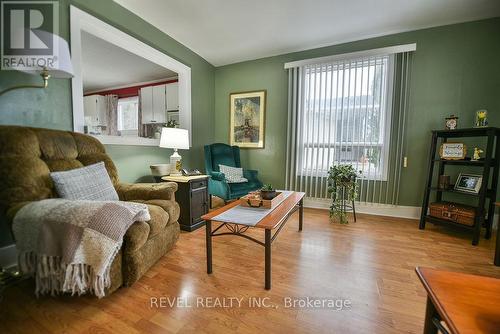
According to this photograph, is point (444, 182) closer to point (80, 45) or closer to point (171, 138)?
point (171, 138)

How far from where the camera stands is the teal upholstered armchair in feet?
9.64

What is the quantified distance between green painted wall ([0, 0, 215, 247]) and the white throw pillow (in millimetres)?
632

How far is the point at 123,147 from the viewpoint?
96.0 inches

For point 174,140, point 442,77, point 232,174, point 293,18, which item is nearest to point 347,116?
point 442,77

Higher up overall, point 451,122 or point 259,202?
point 451,122

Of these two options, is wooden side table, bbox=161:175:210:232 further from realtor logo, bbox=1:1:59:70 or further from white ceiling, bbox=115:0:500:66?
white ceiling, bbox=115:0:500:66

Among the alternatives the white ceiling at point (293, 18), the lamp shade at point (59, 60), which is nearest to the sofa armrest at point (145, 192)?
the lamp shade at point (59, 60)

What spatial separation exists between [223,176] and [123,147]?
1.24 meters

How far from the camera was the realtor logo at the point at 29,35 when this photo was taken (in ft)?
4.65

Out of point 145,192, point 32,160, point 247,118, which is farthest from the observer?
point 247,118

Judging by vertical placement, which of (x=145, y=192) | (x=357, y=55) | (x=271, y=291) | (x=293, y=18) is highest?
(x=293, y=18)

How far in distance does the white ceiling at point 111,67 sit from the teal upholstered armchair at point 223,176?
2052 mm

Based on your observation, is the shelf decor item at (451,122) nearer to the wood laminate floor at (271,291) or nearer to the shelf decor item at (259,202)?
the wood laminate floor at (271,291)

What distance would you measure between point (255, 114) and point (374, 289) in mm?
2997
